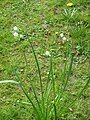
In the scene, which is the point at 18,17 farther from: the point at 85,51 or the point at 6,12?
the point at 85,51

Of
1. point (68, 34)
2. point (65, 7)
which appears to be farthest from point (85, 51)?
point (65, 7)

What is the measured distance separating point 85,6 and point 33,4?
30.7 inches

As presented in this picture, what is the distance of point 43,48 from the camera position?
4203 millimetres

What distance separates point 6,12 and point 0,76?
1.30 m

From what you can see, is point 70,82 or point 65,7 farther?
point 65,7

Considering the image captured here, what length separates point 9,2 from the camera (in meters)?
4.99

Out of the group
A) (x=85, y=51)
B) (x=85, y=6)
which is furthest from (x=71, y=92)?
(x=85, y=6)

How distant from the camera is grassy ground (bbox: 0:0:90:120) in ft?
11.4

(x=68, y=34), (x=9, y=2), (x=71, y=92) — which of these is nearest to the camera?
(x=71, y=92)

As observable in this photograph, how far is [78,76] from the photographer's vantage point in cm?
382

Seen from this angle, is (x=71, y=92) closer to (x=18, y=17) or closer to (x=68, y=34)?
(x=68, y=34)

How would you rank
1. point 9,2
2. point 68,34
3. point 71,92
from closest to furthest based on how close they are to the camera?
point 71,92 < point 68,34 < point 9,2

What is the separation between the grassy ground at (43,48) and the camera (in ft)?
11.4

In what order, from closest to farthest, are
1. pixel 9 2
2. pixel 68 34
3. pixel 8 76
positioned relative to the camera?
pixel 8 76
pixel 68 34
pixel 9 2
